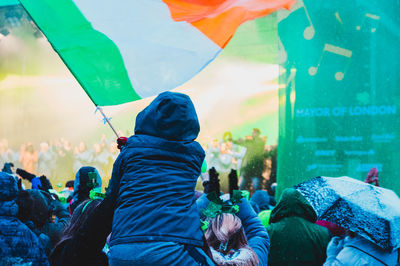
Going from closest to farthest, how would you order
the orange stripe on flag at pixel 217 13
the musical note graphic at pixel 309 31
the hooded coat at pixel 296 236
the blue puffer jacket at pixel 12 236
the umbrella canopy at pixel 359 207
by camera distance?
the umbrella canopy at pixel 359 207 → the blue puffer jacket at pixel 12 236 → the hooded coat at pixel 296 236 → the orange stripe on flag at pixel 217 13 → the musical note graphic at pixel 309 31

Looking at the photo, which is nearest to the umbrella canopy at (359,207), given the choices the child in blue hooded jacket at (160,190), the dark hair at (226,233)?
the dark hair at (226,233)

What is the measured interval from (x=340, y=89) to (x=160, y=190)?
5.14 m

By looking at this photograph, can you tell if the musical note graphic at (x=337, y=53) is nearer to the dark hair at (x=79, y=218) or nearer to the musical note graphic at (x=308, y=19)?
the musical note graphic at (x=308, y=19)

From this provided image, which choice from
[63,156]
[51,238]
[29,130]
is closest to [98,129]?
[63,156]

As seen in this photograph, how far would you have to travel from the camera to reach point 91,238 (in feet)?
6.24

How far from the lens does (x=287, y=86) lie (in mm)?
6645

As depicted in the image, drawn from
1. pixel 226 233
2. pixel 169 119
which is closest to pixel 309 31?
pixel 226 233

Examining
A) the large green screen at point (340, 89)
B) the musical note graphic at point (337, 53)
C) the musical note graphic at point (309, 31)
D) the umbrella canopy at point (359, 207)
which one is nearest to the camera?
the umbrella canopy at point (359, 207)

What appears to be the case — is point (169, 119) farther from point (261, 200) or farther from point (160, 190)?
point (261, 200)

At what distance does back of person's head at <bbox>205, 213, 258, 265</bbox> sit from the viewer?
2.11 m

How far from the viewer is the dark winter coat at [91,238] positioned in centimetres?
188

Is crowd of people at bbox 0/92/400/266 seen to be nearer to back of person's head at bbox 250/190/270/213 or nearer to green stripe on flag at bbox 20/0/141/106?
green stripe on flag at bbox 20/0/141/106

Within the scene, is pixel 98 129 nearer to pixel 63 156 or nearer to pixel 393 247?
pixel 63 156

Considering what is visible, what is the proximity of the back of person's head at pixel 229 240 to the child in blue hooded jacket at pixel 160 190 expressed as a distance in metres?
0.32
